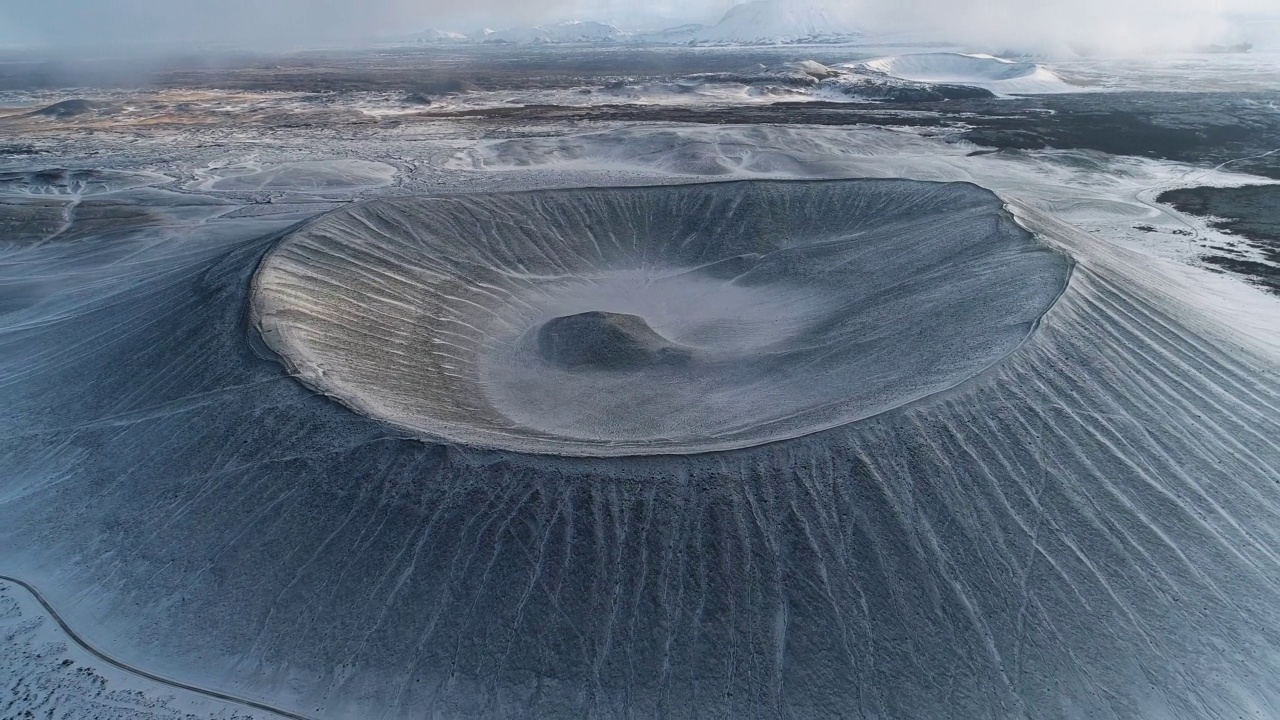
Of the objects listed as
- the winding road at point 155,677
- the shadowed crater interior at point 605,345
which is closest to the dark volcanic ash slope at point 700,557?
the winding road at point 155,677

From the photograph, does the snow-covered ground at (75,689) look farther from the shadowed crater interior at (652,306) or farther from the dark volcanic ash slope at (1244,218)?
the dark volcanic ash slope at (1244,218)

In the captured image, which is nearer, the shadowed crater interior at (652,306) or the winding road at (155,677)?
the winding road at (155,677)

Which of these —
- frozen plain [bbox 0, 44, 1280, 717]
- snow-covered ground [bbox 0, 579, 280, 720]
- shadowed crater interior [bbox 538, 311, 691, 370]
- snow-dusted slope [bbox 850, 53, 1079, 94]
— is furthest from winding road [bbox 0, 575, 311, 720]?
snow-dusted slope [bbox 850, 53, 1079, 94]

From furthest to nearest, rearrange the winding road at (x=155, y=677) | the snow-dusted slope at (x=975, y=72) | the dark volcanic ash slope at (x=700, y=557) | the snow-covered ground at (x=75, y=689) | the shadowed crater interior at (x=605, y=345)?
the snow-dusted slope at (x=975, y=72) → the shadowed crater interior at (x=605, y=345) → the dark volcanic ash slope at (x=700, y=557) → the winding road at (x=155, y=677) → the snow-covered ground at (x=75, y=689)

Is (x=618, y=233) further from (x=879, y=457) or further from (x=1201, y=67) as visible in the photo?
(x=1201, y=67)

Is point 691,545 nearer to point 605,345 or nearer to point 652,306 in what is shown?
point 605,345
